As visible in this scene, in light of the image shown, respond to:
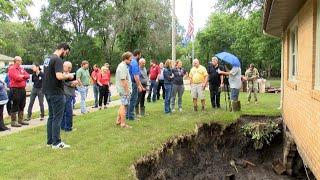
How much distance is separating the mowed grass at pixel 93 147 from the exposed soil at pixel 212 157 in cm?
24

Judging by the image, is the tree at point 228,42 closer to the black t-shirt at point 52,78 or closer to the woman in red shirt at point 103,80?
the woman in red shirt at point 103,80

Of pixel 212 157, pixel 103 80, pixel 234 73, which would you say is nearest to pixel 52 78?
pixel 212 157

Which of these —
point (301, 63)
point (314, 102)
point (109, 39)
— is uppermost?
point (109, 39)

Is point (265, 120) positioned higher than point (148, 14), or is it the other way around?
point (148, 14)

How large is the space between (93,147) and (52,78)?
1569 mm

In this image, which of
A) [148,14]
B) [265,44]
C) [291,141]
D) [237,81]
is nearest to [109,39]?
[148,14]

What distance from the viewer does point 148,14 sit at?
49.9 meters

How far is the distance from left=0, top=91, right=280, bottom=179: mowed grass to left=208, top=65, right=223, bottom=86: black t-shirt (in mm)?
2048

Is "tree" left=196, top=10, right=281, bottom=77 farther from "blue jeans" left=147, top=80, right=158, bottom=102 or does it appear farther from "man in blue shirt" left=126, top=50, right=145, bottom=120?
"man in blue shirt" left=126, top=50, right=145, bottom=120

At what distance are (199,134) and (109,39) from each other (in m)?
47.3

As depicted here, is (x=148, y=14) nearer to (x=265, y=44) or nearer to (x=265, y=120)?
(x=265, y=44)

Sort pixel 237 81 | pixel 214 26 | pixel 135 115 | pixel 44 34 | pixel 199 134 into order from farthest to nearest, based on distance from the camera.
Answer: pixel 44 34, pixel 214 26, pixel 237 81, pixel 135 115, pixel 199 134

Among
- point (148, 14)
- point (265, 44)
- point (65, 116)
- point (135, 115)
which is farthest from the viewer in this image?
point (148, 14)

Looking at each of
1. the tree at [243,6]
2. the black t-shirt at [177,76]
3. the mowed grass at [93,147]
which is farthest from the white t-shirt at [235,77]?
the tree at [243,6]
